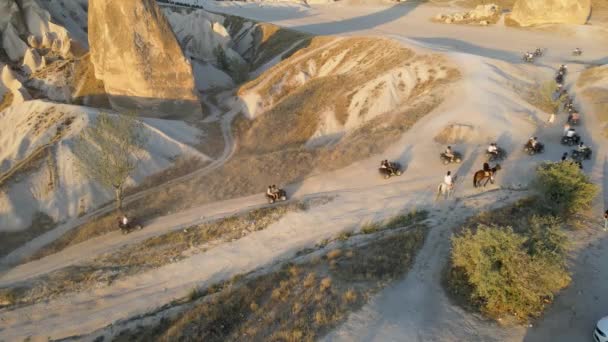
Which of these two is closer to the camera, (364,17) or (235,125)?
(235,125)

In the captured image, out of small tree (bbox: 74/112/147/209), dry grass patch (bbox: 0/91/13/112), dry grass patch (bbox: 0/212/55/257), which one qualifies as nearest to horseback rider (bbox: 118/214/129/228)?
small tree (bbox: 74/112/147/209)

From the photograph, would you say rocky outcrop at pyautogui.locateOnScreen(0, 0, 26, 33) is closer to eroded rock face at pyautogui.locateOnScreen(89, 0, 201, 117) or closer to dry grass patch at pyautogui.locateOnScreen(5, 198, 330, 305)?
eroded rock face at pyautogui.locateOnScreen(89, 0, 201, 117)

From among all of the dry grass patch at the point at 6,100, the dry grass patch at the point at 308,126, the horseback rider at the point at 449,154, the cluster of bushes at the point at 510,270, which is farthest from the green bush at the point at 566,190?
the dry grass patch at the point at 6,100

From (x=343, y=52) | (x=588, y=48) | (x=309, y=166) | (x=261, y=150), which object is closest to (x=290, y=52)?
(x=343, y=52)

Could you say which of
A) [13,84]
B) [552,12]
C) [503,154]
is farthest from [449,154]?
[552,12]

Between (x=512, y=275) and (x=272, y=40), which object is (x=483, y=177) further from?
(x=272, y=40)

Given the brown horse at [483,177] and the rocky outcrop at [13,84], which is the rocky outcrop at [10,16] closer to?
the rocky outcrop at [13,84]

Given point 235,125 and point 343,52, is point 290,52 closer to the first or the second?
point 343,52
